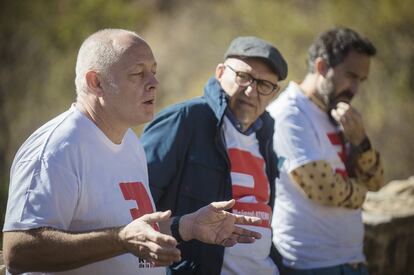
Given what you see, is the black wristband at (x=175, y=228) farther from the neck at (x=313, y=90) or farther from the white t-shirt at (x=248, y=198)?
the neck at (x=313, y=90)

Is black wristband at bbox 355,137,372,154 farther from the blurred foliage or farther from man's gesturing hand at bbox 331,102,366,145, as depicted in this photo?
the blurred foliage

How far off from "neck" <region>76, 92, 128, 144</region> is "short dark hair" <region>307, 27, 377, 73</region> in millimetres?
2128

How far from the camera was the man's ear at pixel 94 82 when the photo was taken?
9.15 feet

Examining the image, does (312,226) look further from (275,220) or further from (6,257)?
(6,257)

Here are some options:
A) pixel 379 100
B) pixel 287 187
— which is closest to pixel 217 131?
pixel 287 187

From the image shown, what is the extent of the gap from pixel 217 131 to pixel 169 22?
22.3 m

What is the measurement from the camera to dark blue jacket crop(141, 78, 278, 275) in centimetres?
345

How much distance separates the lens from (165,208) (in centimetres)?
351

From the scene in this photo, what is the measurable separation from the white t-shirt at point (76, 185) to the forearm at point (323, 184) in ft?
4.71

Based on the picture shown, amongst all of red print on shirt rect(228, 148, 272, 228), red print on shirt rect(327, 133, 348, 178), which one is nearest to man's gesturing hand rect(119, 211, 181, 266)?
red print on shirt rect(228, 148, 272, 228)

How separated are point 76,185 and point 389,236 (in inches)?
139

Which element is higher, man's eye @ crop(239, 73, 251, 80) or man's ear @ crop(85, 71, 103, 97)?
man's eye @ crop(239, 73, 251, 80)

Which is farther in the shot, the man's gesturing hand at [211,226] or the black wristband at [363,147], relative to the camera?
the black wristband at [363,147]

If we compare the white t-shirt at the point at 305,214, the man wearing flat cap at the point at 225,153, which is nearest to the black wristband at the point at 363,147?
the white t-shirt at the point at 305,214
